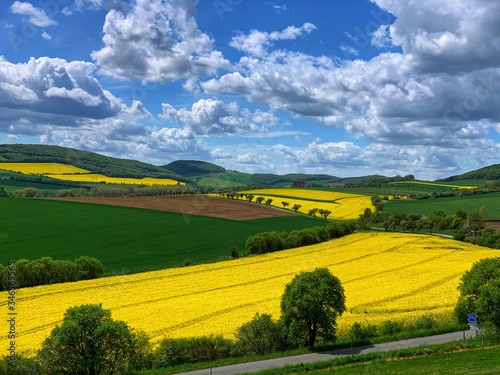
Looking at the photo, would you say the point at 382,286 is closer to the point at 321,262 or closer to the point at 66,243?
the point at 321,262

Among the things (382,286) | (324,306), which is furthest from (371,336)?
(382,286)

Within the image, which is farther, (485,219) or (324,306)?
(485,219)

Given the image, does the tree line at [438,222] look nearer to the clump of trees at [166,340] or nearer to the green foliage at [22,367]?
the clump of trees at [166,340]

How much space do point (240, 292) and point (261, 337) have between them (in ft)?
70.4

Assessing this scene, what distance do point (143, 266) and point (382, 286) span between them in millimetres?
35351

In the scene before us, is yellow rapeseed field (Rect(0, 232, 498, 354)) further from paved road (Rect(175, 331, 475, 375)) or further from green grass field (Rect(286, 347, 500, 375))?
green grass field (Rect(286, 347, 500, 375))

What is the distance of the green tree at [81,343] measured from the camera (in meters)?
27.3

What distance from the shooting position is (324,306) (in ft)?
109

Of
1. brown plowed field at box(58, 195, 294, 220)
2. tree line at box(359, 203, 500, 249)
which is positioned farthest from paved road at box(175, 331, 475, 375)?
brown plowed field at box(58, 195, 294, 220)

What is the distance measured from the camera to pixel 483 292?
3231cm

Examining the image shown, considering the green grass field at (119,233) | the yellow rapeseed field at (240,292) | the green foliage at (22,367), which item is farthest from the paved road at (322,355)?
the green grass field at (119,233)

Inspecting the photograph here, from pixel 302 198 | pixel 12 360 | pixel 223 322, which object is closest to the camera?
pixel 12 360

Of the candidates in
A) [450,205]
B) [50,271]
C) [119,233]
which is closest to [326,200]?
[450,205]

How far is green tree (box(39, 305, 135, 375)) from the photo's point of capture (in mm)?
27328
